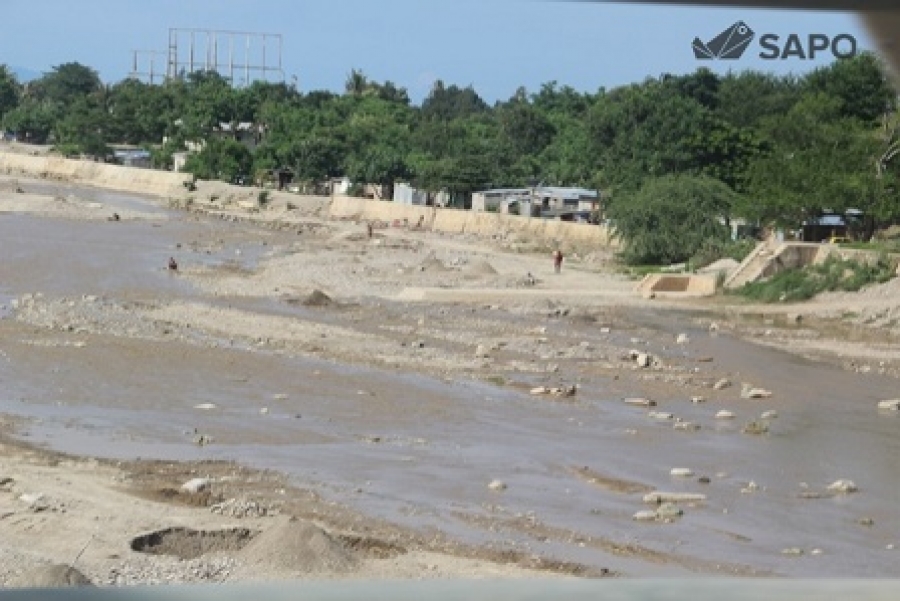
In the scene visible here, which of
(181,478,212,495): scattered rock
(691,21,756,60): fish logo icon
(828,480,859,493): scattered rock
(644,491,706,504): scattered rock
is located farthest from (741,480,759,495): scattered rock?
(691,21,756,60): fish logo icon

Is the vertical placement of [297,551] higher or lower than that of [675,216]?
lower

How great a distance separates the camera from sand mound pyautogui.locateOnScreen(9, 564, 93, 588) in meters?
7.16

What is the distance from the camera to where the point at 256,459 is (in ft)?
45.9

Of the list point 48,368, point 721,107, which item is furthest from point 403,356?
point 721,107

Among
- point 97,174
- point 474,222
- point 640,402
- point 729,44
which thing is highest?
point 729,44

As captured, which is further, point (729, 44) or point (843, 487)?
point (843, 487)

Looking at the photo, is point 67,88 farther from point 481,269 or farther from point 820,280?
point 820,280

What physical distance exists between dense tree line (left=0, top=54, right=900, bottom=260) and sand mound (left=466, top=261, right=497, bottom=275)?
3.33 metres

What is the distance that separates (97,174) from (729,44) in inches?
3100

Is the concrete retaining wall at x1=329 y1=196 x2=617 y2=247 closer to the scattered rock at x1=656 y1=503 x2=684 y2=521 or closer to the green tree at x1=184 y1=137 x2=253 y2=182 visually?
the green tree at x1=184 y1=137 x2=253 y2=182

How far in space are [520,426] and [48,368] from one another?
5866mm

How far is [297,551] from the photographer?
9242 mm

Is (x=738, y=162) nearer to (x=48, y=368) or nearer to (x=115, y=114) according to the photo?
(x=48, y=368)

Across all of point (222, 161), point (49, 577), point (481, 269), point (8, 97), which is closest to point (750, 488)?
point (49, 577)
